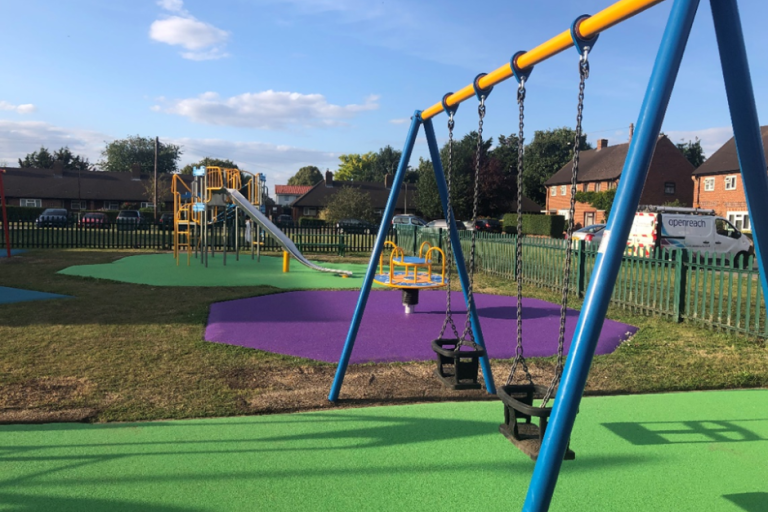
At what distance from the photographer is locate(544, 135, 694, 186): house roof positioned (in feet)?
154

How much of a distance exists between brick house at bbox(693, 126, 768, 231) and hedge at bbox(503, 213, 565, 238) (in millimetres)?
9931

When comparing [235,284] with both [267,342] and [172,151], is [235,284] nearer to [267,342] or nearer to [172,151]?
[267,342]

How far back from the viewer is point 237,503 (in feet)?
9.96

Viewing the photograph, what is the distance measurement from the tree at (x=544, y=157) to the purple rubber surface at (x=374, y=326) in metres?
62.2

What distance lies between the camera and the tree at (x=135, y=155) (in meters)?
102

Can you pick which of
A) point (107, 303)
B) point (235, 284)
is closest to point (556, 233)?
point (235, 284)

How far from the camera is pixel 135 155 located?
10294 cm

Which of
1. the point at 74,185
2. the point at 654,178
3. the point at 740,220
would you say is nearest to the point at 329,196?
the point at 74,185

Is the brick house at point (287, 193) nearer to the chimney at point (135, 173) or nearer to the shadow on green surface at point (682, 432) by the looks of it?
the chimney at point (135, 173)

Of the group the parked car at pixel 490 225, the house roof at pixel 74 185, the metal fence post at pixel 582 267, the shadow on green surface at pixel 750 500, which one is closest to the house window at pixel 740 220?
the parked car at pixel 490 225

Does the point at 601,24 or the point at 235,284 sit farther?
the point at 235,284

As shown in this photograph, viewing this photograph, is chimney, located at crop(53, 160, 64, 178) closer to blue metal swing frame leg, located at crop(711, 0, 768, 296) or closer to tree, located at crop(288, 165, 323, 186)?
tree, located at crop(288, 165, 323, 186)

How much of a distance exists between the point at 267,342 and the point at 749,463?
201 inches

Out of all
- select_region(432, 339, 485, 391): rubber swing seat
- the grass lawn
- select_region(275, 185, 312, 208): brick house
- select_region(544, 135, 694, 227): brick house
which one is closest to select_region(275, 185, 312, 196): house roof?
select_region(275, 185, 312, 208): brick house
